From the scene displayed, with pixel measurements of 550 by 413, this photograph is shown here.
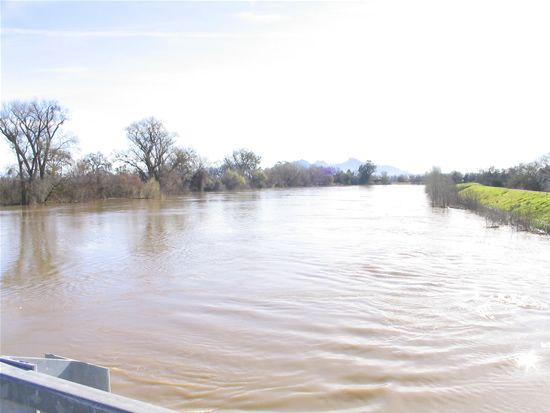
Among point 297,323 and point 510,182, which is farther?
point 510,182

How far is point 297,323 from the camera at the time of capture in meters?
6.09

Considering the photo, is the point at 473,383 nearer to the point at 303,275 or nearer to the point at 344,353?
the point at 344,353

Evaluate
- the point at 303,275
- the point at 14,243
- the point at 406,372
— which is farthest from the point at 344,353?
the point at 14,243

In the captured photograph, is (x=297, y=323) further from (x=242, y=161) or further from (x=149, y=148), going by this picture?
(x=242, y=161)

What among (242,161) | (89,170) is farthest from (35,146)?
(242,161)

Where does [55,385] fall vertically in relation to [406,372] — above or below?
above

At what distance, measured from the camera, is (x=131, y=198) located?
167ft

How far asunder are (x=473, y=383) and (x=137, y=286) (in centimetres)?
643

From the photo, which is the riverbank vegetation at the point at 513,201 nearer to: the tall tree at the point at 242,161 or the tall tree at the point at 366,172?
the tall tree at the point at 242,161

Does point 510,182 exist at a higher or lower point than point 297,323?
higher

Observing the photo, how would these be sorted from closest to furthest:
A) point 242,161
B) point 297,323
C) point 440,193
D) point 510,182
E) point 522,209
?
1. point 297,323
2. point 522,209
3. point 440,193
4. point 510,182
5. point 242,161

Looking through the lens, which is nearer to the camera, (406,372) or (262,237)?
(406,372)

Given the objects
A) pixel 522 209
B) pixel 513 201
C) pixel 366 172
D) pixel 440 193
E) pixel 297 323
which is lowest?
pixel 297 323

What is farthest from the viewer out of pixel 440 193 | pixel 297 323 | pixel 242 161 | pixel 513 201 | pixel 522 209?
pixel 242 161
